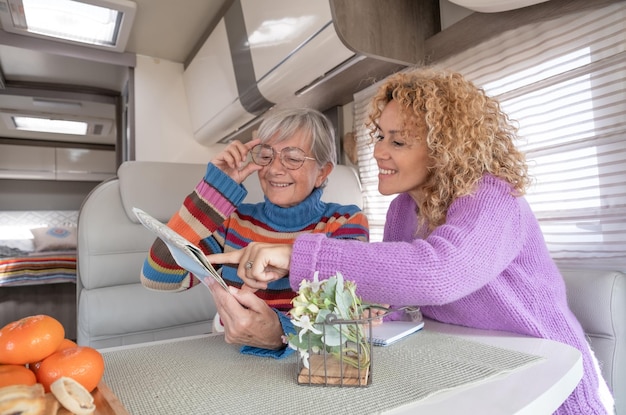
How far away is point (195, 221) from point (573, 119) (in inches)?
45.4

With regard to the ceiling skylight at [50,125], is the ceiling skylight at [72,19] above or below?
above

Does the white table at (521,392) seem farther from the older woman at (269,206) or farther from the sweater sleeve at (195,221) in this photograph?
the sweater sleeve at (195,221)

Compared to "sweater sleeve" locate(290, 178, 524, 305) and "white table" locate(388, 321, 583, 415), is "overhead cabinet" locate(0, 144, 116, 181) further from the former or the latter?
"white table" locate(388, 321, 583, 415)

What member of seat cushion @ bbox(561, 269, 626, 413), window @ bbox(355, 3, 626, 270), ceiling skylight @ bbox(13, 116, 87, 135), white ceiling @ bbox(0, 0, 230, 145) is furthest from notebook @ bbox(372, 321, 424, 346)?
ceiling skylight @ bbox(13, 116, 87, 135)

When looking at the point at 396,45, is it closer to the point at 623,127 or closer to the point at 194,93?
the point at 623,127

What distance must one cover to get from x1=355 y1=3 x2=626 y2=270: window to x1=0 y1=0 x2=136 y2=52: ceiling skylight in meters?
1.88

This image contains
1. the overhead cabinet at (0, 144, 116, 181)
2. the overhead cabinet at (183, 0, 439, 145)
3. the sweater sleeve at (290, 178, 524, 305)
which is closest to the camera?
the sweater sleeve at (290, 178, 524, 305)

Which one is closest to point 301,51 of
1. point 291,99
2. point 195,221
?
point 291,99

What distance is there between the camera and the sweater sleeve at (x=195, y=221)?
1090 mm

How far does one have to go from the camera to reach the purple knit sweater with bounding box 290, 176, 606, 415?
26.6 inches

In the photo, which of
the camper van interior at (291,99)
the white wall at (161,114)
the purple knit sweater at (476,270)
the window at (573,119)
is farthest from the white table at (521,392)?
the white wall at (161,114)

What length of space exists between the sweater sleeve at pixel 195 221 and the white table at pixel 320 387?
0.99 ft

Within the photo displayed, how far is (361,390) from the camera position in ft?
1.84

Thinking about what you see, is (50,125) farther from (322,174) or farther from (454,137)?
(454,137)
